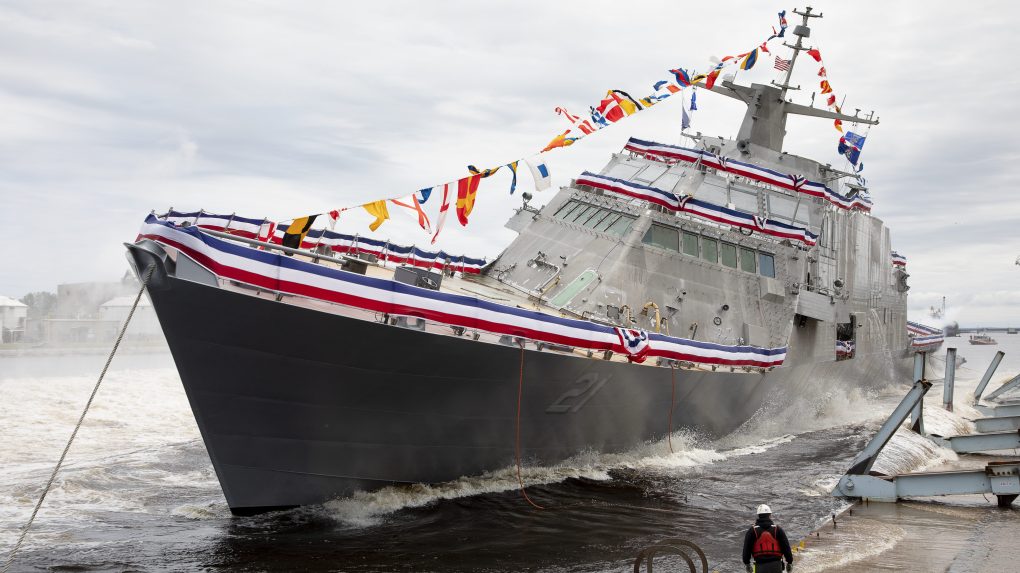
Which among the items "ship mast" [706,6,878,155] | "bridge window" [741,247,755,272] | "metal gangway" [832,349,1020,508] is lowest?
"metal gangway" [832,349,1020,508]

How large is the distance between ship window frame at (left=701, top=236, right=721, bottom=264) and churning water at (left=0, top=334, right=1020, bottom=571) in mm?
3429

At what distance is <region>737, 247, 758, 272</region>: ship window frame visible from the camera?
1669cm

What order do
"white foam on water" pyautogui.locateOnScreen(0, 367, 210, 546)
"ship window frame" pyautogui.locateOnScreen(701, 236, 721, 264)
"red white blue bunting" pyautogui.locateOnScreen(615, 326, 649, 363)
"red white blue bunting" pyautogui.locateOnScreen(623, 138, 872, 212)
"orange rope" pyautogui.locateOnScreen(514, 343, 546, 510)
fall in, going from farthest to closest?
1. "red white blue bunting" pyautogui.locateOnScreen(623, 138, 872, 212)
2. "ship window frame" pyautogui.locateOnScreen(701, 236, 721, 264)
3. "red white blue bunting" pyautogui.locateOnScreen(615, 326, 649, 363)
4. "orange rope" pyautogui.locateOnScreen(514, 343, 546, 510)
5. "white foam on water" pyautogui.locateOnScreen(0, 367, 210, 546)

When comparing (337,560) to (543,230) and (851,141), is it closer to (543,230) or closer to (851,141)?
(543,230)

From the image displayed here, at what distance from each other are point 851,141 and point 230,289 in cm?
1748

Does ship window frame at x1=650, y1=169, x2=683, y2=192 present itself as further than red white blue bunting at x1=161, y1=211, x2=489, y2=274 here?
Yes

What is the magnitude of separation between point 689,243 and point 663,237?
A: 2.00 ft

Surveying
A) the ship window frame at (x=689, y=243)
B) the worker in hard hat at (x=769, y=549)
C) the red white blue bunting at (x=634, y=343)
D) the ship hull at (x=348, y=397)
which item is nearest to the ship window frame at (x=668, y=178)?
the ship window frame at (x=689, y=243)

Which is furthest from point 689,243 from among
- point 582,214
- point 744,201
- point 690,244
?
point 744,201

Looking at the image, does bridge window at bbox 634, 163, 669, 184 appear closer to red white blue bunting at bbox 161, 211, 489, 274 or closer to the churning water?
red white blue bunting at bbox 161, 211, 489, 274

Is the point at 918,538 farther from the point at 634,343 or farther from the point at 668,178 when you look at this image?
the point at 668,178

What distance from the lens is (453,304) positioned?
10477mm

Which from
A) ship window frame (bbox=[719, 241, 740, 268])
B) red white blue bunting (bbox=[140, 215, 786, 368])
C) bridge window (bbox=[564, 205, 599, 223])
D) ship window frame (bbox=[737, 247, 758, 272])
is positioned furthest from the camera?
bridge window (bbox=[564, 205, 599, 223])

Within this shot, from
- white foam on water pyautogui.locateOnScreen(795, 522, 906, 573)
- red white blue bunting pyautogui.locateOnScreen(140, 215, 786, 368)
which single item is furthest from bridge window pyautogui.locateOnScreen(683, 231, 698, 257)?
white foam on water pyautogui.locateOnScreen(795, 522, 906, 573)
